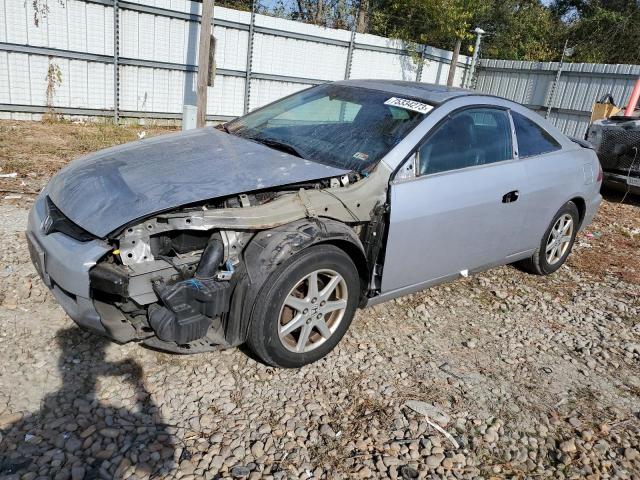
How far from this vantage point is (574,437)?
286cm

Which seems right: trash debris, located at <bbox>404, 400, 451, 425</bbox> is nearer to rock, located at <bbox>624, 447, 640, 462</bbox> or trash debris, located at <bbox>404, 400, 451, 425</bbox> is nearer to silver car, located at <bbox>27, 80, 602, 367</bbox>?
silver car, located at <bbox>27, 80, 602, 367</bbox>

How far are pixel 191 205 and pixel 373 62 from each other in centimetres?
1157

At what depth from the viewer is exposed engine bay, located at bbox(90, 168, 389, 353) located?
256 centimetres

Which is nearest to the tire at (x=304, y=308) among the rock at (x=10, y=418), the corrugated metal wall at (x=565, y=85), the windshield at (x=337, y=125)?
the windshield at (x=337, y=125)

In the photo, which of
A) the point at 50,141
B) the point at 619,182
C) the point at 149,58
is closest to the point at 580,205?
the point at 619,182

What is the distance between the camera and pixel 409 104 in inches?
146

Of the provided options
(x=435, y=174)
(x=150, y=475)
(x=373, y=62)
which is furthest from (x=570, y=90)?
(x=150, y=475)

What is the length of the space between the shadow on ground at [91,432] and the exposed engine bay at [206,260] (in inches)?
14.0

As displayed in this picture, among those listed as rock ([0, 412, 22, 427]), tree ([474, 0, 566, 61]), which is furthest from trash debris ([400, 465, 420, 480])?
tree ([474, 0, 566, 61])

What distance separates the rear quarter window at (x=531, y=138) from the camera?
13.7 feet

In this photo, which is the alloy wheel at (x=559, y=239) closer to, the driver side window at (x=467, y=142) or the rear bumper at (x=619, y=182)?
the driver side window at (x=467, y=142)

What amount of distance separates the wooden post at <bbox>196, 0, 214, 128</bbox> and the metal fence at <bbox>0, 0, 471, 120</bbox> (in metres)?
1.67

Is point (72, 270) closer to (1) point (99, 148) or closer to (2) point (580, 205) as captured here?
(2) point (580, 205)

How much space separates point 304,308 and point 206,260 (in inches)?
26.0
